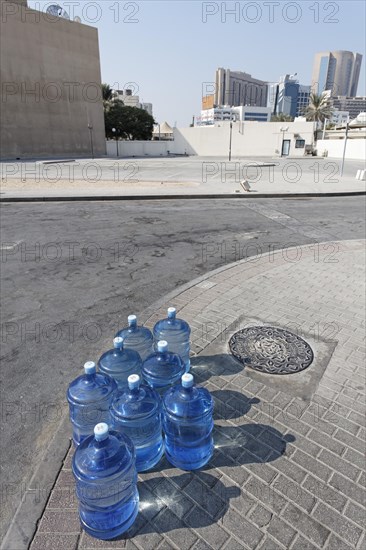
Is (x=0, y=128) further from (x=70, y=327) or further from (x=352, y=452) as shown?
(x=352, y=452)

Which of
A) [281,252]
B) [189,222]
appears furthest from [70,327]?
[189,222]

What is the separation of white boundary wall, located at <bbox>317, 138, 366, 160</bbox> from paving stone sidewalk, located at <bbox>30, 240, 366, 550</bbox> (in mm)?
45568

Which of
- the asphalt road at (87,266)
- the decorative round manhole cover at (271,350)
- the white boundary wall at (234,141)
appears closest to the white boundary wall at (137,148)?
the white boundary wall at (234,141)

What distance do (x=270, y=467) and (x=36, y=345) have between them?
3038 millimetres

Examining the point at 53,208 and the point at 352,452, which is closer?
the point at 352,452

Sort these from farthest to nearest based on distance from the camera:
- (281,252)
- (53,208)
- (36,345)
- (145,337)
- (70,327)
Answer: (53,208) < (281,252) < (70,327) < (36,345) < (145,337)

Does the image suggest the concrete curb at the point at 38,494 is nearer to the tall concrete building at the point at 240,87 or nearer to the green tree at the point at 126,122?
Result: the green tree at the point at 126,122

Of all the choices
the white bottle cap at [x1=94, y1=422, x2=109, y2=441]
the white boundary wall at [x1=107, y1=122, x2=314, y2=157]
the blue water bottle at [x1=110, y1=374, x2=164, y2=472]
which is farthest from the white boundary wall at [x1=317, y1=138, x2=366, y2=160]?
the white bottle cap at [x1=94, y1=422, x2=109, y2=441]

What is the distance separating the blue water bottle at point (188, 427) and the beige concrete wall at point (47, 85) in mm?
44728

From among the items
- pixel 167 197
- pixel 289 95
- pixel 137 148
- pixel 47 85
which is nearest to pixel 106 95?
pixel 137 148

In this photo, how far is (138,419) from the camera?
2.52 meters

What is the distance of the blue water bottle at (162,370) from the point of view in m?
3.04

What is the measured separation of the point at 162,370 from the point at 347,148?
167 feet

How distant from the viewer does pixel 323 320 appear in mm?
4746
